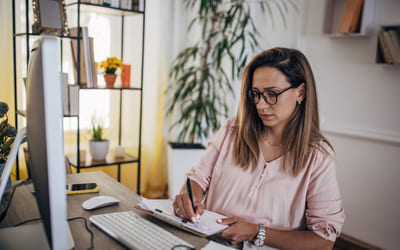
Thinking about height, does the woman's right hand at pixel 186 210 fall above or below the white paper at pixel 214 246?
above

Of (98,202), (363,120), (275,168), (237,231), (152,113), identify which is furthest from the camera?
(152,113)

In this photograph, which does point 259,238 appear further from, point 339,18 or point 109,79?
point 339,18

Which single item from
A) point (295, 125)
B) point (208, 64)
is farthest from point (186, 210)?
point (208, 64)

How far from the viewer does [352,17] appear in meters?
2.50

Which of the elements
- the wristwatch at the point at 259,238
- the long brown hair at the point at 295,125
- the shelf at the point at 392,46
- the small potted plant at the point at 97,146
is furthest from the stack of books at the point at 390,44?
the small potted plant at the point at 97,146

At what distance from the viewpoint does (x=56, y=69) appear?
586 millimetres

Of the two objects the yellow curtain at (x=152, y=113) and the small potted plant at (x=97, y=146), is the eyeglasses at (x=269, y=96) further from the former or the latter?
the yellow curtain at (x=152, y=113)

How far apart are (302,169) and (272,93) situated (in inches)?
12.4

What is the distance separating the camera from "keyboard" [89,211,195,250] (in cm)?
95

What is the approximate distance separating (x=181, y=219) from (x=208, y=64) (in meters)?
2.07

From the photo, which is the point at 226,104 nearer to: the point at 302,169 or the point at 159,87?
the point at 159,87

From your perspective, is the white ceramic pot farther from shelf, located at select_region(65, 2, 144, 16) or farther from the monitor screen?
the monitor screen

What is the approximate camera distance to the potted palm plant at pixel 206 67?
296 cm

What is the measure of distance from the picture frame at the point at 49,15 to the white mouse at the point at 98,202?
121 cm
